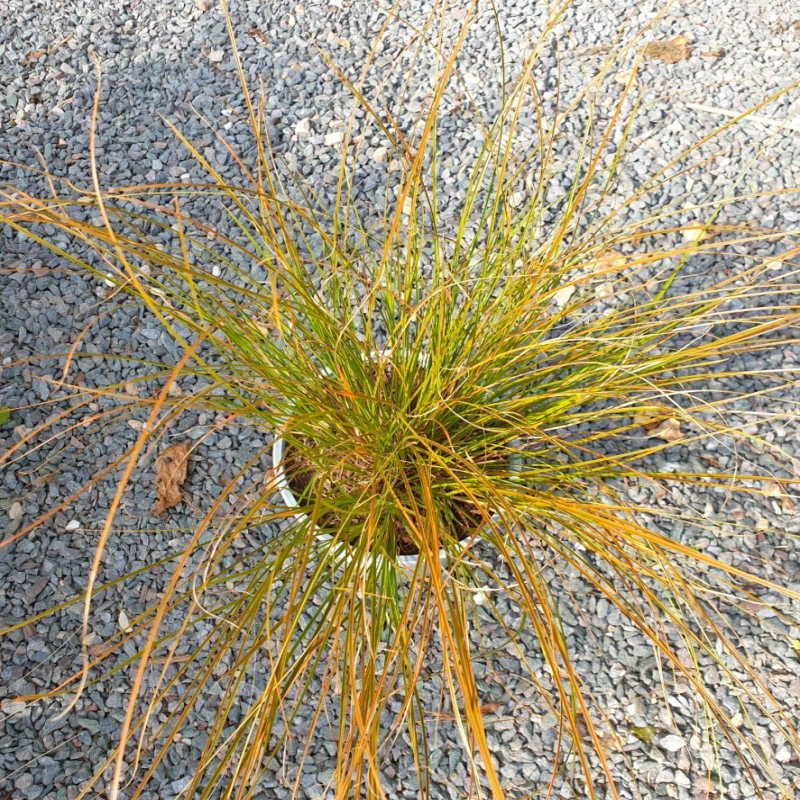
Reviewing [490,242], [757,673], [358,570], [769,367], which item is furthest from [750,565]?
[358,570]

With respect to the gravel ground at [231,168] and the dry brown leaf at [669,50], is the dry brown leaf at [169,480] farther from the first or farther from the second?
the dry brown leaf at [669,50]

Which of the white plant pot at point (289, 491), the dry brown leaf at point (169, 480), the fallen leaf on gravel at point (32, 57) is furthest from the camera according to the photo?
the fallen leaf on gravel at point (32, 57)

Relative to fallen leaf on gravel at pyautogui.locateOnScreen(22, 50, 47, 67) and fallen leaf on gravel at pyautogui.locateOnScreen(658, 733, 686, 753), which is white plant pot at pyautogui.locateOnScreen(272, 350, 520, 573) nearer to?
fallen leaf on gravel at pyautogui.locateOnScreen(658, 733, 686, 753)

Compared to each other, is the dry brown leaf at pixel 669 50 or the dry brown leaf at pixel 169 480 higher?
the dry brown leaf at pixel 669 50

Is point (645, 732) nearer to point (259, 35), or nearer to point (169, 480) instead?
point (169, 480)

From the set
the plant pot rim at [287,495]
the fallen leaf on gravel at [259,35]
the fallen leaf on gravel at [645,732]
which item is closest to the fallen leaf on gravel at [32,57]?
the fallen leaf on gravel at [259,35]

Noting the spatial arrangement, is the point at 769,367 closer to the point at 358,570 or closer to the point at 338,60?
the point at 358,570

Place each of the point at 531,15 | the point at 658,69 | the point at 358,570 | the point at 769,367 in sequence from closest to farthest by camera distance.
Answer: the point at 358,570 < the point at 769,367 < the point at 658,69 < the point at 531,15

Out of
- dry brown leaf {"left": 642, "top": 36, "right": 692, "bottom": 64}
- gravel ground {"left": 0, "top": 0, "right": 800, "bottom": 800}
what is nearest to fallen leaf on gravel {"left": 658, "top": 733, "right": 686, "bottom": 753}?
gravel ground {"left": 0, "top": 0, "right": 800, "bottom": 800}
